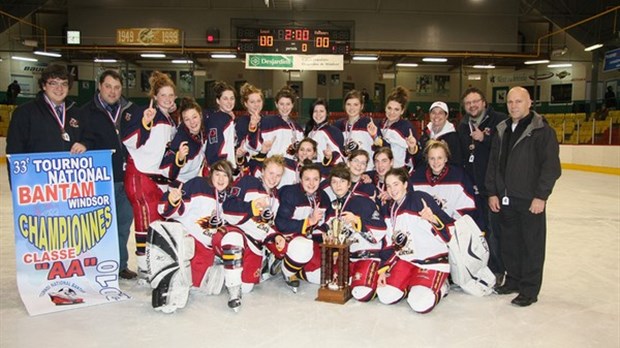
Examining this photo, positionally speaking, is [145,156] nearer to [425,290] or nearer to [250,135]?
[250,135]

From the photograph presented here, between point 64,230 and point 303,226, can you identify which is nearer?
point 64,230

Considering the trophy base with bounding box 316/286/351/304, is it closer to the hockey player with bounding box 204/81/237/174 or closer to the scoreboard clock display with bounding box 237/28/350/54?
the hockey player with bounding box 204/81/237/174

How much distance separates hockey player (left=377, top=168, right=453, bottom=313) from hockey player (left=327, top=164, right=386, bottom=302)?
0.11m

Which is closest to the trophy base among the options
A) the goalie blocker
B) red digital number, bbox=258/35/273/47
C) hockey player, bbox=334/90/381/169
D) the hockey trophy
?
the hockey trophy

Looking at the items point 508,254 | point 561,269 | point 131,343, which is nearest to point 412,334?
point 508,254

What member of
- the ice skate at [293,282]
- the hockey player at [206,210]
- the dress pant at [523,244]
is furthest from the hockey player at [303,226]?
the dress pant at [523,244]

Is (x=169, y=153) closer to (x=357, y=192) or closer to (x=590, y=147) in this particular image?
(x=357, y=192)

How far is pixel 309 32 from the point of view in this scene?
15242 mm

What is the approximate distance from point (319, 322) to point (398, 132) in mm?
2020

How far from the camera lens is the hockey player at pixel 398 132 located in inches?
172

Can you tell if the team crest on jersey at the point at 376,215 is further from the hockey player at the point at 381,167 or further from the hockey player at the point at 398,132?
the hockey player at the point at 398,132

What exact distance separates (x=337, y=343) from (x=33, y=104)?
2642 millimetres

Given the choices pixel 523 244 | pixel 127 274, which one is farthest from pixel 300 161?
pixel 523 244

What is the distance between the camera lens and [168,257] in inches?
131
